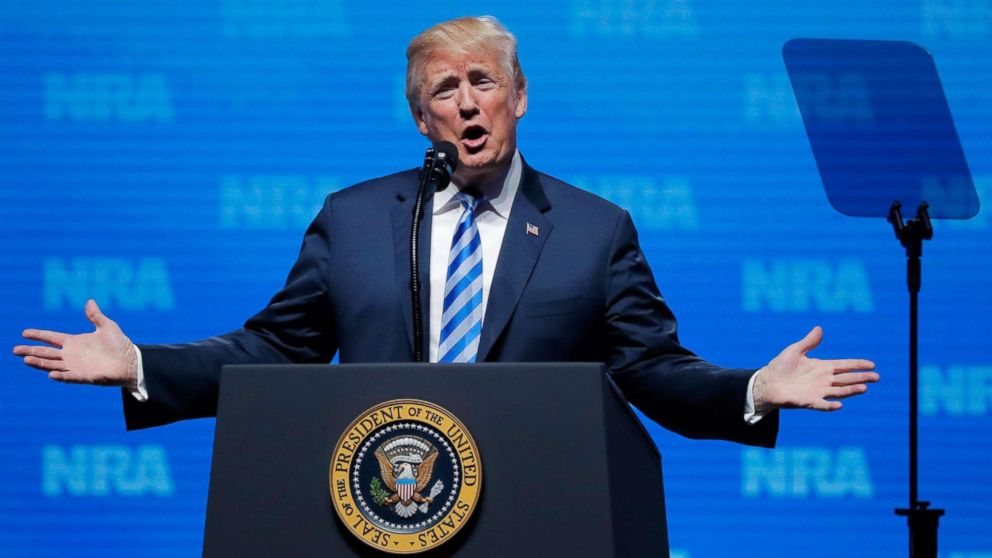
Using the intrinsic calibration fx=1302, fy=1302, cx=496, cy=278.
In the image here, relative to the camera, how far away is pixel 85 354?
5.65ft

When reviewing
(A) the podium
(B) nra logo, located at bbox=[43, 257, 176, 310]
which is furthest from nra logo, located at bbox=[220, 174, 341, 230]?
(A) the podium

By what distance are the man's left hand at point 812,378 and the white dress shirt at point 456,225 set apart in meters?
0.50

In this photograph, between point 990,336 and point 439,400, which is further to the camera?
point 990,336

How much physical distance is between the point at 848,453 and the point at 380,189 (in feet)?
5.87

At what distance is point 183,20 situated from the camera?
3.53 meters

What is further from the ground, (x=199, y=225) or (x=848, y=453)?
(x=199, y=225)

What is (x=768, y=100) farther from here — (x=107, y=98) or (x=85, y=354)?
(x=85, y=354)

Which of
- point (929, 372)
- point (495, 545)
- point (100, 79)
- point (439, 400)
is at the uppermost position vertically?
point (100, 79)

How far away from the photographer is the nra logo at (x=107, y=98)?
350 centimetres

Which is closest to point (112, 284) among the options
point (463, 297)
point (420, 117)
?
point (420, 117)

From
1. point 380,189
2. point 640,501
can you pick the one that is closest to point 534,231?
point 380,189

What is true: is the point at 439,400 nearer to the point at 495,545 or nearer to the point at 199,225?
the point at 495,545

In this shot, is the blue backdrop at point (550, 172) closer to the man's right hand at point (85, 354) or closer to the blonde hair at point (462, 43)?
the blonde hair at point (462, 43)

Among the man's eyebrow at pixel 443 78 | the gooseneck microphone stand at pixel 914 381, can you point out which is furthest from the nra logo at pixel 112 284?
the gooseneck microphone stand at pixel 914 381
